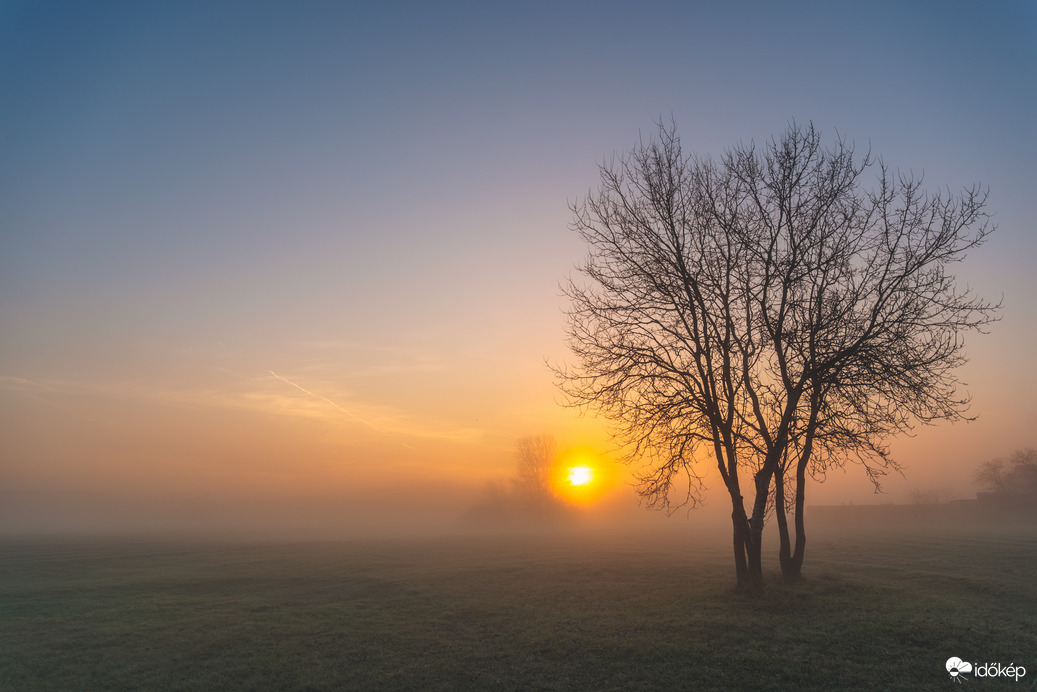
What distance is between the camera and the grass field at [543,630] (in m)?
12.8

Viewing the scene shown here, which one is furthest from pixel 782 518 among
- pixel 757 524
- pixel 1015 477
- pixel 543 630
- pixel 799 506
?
pixel 1015 477

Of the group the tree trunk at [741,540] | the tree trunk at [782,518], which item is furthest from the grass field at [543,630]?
the tree trunk at [782,518]

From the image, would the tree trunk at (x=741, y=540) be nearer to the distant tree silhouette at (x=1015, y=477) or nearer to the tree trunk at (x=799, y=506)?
the tree trunk at (x=799, y=506)

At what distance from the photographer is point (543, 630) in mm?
16938

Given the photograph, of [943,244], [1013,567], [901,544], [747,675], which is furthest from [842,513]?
[747,675]

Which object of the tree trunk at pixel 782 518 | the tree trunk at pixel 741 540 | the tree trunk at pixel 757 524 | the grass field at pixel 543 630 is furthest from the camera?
the tree trunk at pixel 782 518

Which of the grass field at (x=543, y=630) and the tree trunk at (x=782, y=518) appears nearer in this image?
the grass field at (x=543, y=630)

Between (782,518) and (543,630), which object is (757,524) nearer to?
(782,518)

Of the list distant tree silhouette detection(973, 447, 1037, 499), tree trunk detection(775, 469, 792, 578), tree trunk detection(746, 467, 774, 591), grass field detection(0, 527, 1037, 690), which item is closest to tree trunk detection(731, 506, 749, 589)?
tree trunk detection(746, 467, 774, 591)

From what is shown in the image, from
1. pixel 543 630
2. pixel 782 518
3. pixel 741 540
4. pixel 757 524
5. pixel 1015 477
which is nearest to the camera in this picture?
pixel 543 630

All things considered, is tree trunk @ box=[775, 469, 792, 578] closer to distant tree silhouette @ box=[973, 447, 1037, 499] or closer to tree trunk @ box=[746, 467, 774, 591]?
tree trunk @ box=[746, 467, 774, 591]

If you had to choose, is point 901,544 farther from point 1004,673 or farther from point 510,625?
point 510,625

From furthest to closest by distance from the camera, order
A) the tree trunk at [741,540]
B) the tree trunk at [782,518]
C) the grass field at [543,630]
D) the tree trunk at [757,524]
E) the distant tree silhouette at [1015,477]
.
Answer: the distant tree silhouette at [1015,477], the tree trunk at [782,518], the tree trunk at [741,540], the tree trunk at [757,524], the grass field at [543,630]

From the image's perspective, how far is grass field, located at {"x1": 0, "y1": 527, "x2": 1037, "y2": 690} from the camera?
505 inches
